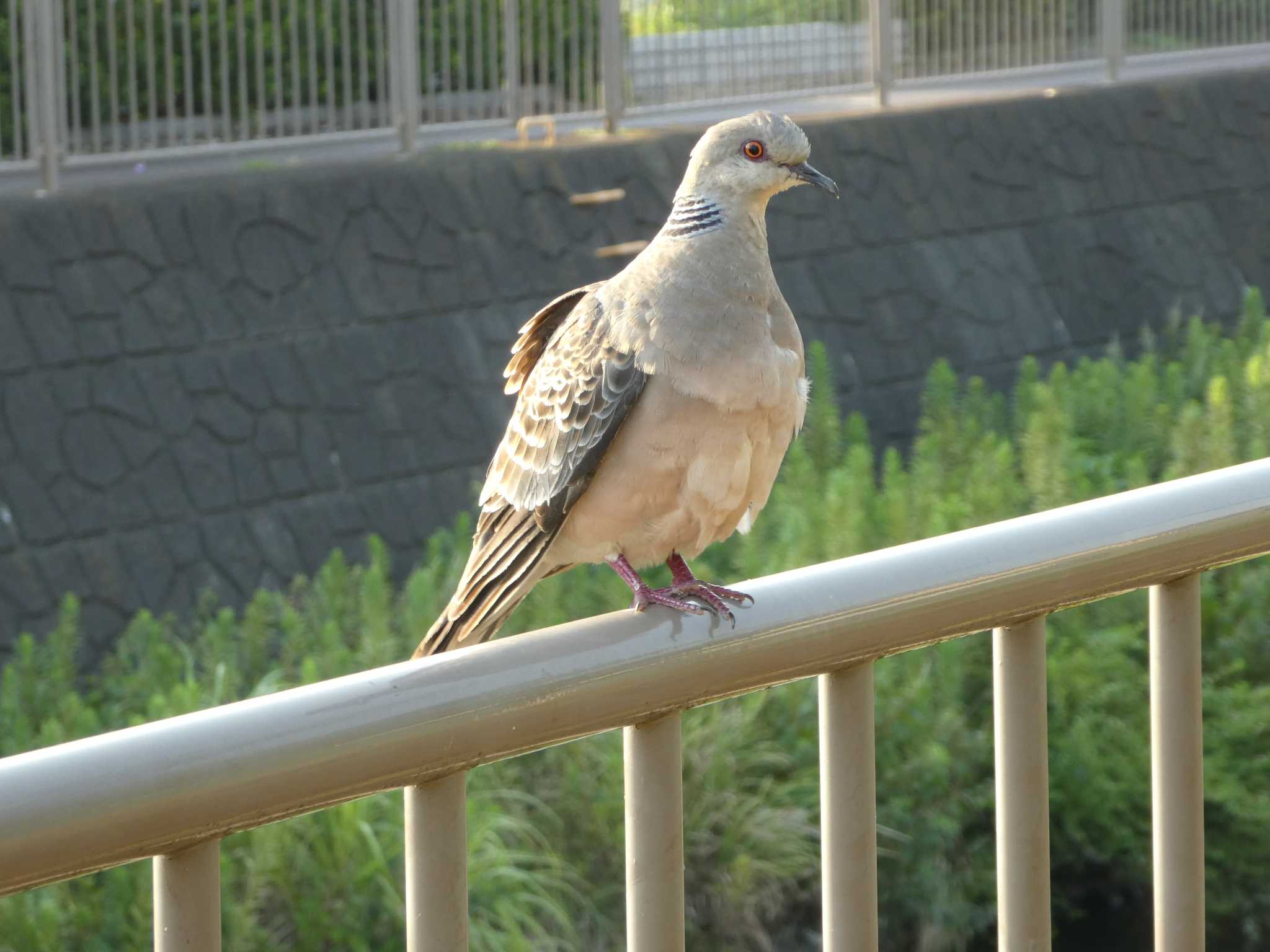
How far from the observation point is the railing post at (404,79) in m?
8.05

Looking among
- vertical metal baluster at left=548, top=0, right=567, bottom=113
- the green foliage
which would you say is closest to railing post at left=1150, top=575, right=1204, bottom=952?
the green foliage

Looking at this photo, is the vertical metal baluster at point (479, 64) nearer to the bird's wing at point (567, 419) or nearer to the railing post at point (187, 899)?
the bird's wing at point (567, 419)

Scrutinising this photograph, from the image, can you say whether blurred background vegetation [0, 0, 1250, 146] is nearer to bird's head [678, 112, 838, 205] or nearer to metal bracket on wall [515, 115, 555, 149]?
metal bracket on wall [515, 115, 555, 149]

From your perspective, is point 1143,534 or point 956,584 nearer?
point 956,584

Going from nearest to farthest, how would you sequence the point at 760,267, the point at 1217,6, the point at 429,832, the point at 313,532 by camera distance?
the point at 429,832 → the point at 760,267 → the point at 313,532 → the point at 1217,6

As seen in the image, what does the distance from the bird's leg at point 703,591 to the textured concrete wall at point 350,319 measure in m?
4.21

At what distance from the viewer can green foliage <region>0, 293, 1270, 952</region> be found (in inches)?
168

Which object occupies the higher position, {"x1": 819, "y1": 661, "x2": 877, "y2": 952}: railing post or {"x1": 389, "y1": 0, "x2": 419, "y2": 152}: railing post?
{"x1": 389, "y1": 0, "x2": 419, "y2": 152}: railing post

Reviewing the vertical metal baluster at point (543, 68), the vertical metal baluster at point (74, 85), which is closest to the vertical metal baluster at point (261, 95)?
the vertical metal baluster at point (74, 85)

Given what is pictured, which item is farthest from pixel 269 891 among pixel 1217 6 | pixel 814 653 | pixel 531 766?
pixel 1217 6

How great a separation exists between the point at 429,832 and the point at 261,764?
0.65 feet

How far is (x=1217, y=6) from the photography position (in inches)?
478

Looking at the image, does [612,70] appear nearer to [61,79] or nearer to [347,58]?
[347,58]

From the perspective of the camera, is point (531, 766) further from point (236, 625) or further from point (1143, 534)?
point (1143, 534)
